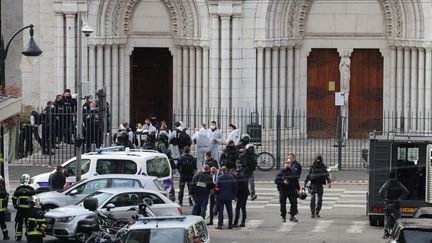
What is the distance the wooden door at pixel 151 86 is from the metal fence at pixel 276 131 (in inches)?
29.3

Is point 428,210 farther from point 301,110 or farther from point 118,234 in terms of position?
point 301,110

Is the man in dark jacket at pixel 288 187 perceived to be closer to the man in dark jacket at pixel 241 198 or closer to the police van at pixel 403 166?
the man in dark jacket at pixel 241 198

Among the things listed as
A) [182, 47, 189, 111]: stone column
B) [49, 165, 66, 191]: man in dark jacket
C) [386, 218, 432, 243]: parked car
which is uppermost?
[182, 47, 189, 111]: stone column

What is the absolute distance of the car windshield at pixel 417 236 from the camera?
2956cm

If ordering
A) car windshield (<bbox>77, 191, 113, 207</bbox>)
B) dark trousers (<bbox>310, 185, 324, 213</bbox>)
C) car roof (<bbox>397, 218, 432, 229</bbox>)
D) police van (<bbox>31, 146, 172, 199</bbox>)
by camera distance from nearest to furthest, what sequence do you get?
car roof (<bbox>397, 218, 432, 229</bbox>) → car windshield (<bbox>77, 191, 113, 207</bbox>) → dark trousers (<bbox>310, 185, 324, 213</bbox>) → police van (<bbox>31, 146, 172, 199</bbox>)

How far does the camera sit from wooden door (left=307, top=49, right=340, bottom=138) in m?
51.8

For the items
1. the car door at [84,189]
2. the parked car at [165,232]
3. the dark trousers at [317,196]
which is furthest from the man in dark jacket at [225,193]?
the parked car at [165,232]

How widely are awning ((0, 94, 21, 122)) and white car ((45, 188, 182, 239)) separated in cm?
330

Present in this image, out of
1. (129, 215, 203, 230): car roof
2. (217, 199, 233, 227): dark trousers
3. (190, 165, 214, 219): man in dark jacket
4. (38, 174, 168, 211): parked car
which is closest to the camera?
(129, 215, 203, 230): car roof

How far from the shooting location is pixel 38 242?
114 ft

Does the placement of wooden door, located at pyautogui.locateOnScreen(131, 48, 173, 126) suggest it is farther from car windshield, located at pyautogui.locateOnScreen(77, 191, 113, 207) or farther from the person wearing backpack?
car windshield, located at pyautogui.locateOnScreen(77, 191, 113, 207)

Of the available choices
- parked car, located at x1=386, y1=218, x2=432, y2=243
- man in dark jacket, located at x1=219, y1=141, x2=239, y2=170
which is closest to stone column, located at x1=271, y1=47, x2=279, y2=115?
man in dark jacket, located at x1=219, y1=141, x2=239, y2=170

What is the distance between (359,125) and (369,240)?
14.9 meters

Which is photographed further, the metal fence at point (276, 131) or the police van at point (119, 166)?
the metal fence at point (276, 131)
